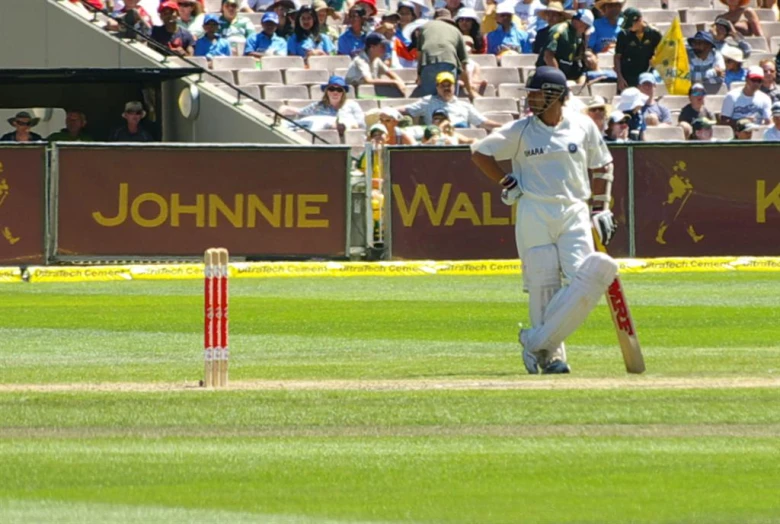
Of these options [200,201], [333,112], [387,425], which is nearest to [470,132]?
[333,112]

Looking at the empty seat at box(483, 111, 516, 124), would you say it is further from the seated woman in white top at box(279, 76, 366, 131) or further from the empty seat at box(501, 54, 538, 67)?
the seated woman in white top at box(279, 76, 366, 131)

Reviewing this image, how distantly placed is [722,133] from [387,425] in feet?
61.6

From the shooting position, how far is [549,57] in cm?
2750

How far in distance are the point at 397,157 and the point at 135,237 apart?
11.0 ft

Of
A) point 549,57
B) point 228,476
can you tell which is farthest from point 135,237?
point 228,476

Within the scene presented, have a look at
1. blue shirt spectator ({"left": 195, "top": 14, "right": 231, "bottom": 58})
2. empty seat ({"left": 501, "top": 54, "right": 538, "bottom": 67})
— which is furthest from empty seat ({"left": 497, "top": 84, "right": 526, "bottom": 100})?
blue shirt spectator ({"left": 195, "top": 14, "right": 231, "bottom": 58})

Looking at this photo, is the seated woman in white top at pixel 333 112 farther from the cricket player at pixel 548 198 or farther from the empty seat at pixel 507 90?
the cricket player at pixel 548 198

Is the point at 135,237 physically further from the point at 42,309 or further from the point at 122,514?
the point at 122,514

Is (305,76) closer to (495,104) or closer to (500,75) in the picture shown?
(495,104)

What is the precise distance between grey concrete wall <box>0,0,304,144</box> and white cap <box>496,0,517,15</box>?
15.2 ft

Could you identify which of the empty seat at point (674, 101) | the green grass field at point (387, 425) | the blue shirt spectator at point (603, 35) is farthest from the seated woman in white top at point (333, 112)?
the green grass field at point (387, 425)

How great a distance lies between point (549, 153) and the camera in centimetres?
1218

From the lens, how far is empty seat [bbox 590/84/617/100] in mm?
28500

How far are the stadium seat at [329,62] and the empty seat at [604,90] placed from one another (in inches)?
141
